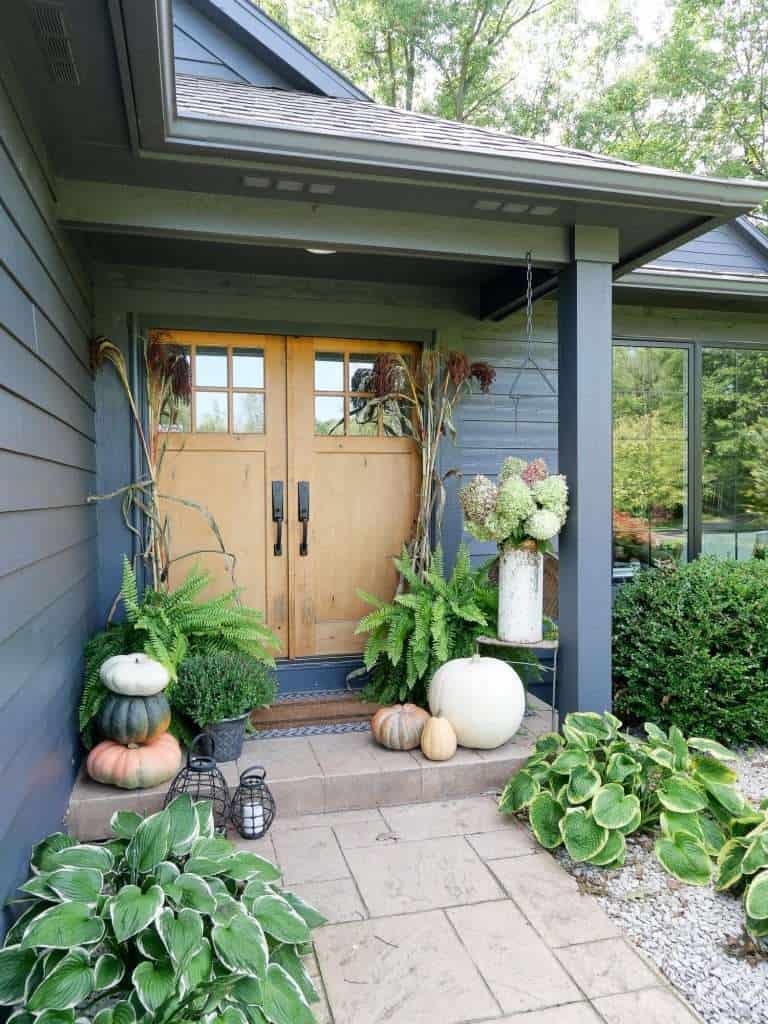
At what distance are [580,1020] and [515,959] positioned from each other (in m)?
0.25

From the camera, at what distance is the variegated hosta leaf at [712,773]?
2547 millimetres

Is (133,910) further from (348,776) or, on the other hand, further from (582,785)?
(582,785)

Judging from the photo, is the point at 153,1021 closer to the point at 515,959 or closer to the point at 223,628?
the point at 515,959

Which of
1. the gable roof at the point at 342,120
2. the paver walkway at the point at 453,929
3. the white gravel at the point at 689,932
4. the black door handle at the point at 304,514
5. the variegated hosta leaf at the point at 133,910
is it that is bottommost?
the white gravel at the point at 689,932

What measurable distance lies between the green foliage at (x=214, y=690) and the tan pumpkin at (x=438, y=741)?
0.69 meters

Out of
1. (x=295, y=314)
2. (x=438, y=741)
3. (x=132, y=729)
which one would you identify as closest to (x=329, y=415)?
(x=295, y=314)

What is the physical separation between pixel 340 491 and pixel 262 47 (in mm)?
2352

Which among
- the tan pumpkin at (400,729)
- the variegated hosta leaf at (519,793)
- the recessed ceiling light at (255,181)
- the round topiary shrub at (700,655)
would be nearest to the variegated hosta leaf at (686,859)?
the variegated hosta leaf at (519,793)

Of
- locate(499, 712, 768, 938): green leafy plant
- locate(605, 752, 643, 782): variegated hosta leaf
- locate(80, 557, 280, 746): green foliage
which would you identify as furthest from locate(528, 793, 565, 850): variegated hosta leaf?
locate(80, 557, 280, 746): green foliage

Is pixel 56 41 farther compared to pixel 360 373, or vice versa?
pixel 360 373

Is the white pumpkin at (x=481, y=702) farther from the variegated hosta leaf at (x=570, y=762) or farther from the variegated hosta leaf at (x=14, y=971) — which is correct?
the variegated hosta leaf at (x=14, y=971)

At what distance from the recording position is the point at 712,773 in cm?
257

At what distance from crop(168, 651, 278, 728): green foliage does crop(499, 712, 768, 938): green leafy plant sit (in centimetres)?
109

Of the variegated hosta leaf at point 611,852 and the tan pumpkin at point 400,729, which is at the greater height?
the tan pumpkin at point 400,729
